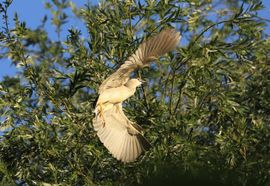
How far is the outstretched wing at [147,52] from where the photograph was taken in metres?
5.38

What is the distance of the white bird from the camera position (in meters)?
5.47

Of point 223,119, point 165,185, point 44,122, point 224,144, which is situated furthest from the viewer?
point 223,119

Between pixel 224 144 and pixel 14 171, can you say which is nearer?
pixel 224 144

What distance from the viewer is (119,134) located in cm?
656

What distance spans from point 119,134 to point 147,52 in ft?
4.11

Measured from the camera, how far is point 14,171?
249 inches

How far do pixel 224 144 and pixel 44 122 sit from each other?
162 cm

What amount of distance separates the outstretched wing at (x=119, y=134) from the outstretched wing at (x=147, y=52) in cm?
46

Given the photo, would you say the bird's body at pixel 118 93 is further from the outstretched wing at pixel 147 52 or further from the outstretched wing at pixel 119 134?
the outstretched wing at pixel 119 134

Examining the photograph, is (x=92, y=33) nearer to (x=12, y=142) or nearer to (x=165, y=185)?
(x=12, y=142)

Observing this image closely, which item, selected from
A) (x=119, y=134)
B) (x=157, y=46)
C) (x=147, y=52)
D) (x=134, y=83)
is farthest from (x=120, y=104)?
(x=157, y=46)

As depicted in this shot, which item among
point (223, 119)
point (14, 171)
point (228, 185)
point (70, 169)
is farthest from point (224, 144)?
point (228, 185)

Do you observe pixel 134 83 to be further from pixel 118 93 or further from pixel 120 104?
pixel 120 104

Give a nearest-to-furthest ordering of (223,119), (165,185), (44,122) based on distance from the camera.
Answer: (165,185), (44,122), (223,119)
